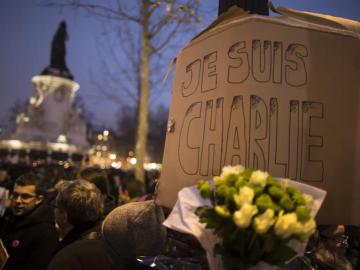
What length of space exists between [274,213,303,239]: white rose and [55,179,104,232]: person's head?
6.72ft

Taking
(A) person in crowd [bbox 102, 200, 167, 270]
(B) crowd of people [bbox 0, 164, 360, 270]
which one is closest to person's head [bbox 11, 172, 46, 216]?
(B) crowd of people [bbox 0, 164, 360, 270]

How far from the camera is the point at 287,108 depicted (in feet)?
6.09

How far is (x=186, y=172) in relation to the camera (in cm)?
203

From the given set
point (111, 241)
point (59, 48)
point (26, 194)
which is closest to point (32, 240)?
point (26, 194)

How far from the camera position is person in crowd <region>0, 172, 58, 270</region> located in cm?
356

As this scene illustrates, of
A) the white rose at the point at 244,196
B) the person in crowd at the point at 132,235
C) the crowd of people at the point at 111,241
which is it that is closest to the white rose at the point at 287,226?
the white rose at the point at 244,196

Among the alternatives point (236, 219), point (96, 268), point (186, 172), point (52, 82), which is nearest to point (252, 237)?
point (236, 219)

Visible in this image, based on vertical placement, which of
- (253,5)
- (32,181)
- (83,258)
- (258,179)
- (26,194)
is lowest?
(83,258)

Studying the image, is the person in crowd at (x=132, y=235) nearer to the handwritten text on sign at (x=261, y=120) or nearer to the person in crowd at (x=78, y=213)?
the handwritten text on sign at (x=261, y=120)

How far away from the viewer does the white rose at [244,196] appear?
1.23 m

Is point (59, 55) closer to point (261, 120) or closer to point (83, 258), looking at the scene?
point (83, 258)

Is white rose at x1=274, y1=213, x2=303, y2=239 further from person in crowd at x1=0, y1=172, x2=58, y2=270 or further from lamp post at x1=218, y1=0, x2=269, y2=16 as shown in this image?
person in crowd at x1=0, y1=172, x2=58, y2=270

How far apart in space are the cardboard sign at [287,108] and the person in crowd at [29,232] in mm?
2175

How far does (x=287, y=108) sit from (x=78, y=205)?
5.98 feet
